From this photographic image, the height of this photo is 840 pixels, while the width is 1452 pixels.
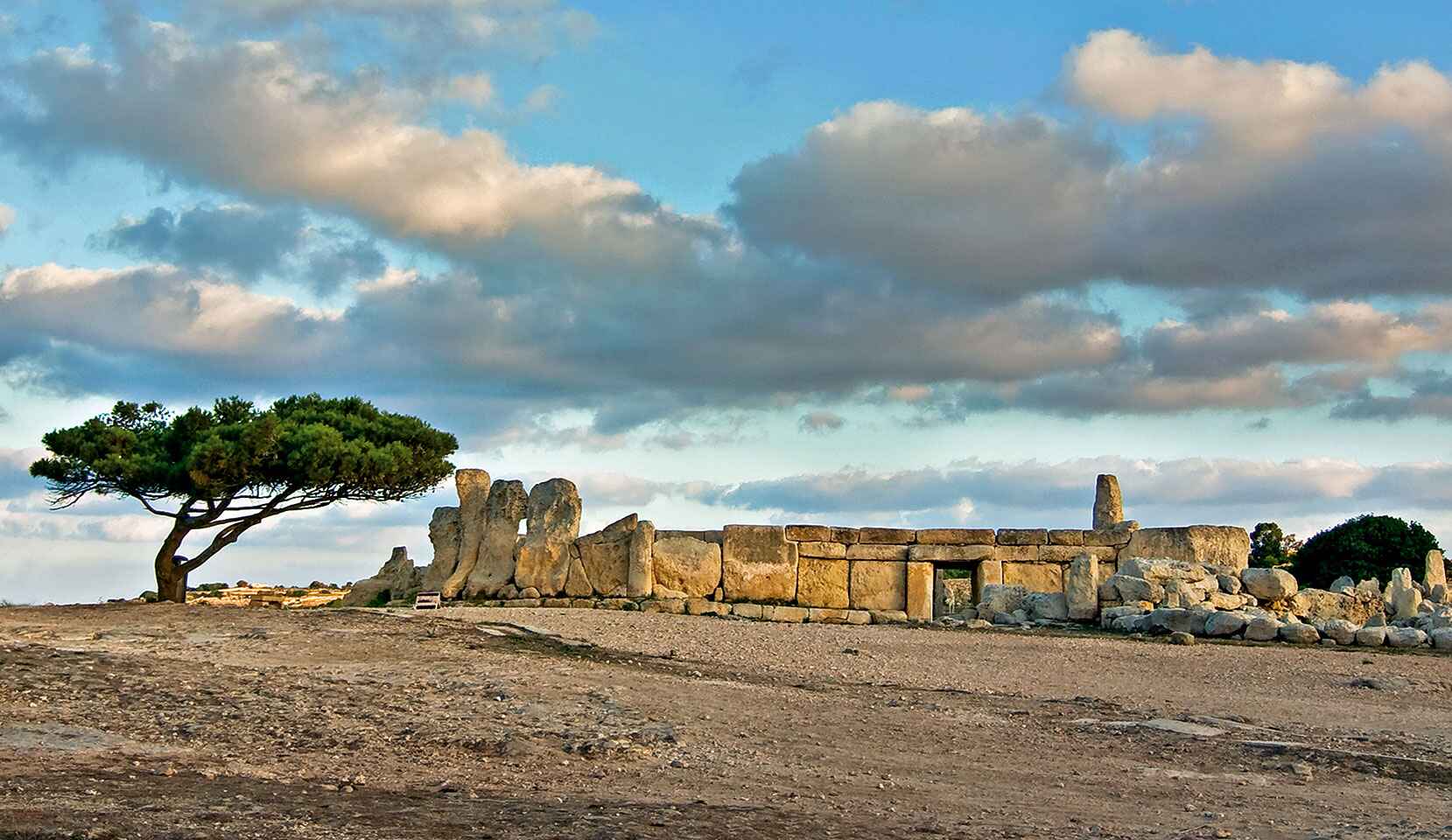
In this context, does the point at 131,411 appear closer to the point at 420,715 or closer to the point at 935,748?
the point at 420,715

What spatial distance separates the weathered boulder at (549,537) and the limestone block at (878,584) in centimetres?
486

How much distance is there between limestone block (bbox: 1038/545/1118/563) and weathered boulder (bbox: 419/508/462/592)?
10642 millimetres

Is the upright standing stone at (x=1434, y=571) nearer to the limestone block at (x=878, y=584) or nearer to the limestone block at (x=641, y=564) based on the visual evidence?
the limestone block at (x=878, y=584)

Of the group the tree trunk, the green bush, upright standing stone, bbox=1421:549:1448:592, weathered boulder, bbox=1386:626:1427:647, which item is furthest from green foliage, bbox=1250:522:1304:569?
the tree trunk

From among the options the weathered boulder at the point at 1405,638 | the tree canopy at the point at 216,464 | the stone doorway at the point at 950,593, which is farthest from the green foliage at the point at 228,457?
the weathered boulder at the point at 1405,638

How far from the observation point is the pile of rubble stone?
21344 mm

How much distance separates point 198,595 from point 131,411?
14.4 feet

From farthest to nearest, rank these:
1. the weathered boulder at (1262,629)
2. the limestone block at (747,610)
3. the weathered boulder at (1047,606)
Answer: the limestone block at (747,610), the weathered boulder at (1047,606), the weathered boulder at (1262,629)

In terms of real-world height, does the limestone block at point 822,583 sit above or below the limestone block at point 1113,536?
below

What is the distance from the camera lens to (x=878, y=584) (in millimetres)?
25828

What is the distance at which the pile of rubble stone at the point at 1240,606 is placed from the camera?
70.0 feet

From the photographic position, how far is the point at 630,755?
35.6 ft

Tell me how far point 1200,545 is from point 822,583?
6698mm

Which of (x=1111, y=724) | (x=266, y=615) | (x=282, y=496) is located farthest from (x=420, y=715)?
(x=282, y=496)
